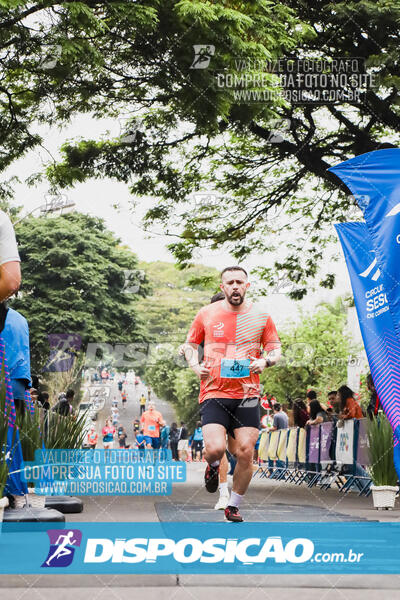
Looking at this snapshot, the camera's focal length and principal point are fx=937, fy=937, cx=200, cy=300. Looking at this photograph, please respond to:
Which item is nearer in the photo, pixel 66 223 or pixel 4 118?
pixel 4 118

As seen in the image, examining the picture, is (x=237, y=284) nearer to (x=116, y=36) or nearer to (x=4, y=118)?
(x=116, y=36)

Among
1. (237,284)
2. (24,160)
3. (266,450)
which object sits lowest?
(266,450)

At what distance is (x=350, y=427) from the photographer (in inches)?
513

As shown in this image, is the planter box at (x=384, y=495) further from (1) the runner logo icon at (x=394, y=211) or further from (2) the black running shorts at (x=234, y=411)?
(1) the runner logo icon at (x=394, y=211)

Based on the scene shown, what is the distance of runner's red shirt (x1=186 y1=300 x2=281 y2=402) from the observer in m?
6.64

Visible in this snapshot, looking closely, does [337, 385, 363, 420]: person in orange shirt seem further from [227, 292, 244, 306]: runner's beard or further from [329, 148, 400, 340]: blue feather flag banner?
[227, 292, 244, 306]: runner's beard

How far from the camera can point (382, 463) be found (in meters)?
10.2

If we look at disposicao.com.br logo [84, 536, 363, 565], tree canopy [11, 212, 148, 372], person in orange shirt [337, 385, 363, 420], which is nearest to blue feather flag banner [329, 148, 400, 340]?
disposicao.com.br logo [84, 536, 363, 565]

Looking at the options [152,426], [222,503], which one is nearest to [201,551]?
[222,503]

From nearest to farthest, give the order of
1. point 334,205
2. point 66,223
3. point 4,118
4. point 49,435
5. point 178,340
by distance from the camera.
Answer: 1. point 49,435
2. point 4,118
3. point 334,205
4. point 66,223
5. point 178,340

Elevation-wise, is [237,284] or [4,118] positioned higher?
[4,118]

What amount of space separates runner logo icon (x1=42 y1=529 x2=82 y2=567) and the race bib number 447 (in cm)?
287

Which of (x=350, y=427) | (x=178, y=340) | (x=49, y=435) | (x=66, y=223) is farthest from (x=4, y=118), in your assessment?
(x=178, y=340)

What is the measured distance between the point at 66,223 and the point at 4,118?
3292cm
